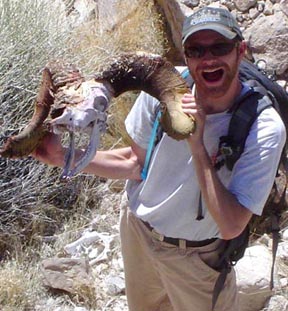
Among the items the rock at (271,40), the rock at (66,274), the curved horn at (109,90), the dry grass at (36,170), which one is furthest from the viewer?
the rock at (271,40)

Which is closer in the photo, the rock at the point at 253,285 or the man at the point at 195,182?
the man at the point at 195,182

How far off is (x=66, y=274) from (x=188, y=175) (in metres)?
1.91

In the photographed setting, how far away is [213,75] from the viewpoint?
2887mm

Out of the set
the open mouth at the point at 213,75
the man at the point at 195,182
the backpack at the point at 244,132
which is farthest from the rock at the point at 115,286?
the open mouth at the point at 213,75

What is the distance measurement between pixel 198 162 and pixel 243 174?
205 millimetres

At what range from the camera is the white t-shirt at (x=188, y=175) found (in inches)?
114

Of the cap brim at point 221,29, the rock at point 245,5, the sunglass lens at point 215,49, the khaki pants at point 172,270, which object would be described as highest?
the cap brim at point 221,29

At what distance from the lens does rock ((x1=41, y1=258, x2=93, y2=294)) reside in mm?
4758

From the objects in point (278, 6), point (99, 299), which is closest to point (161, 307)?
point (99, 299)

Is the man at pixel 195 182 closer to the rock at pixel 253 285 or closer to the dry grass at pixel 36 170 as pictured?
Result: the rock at pixel 253 285

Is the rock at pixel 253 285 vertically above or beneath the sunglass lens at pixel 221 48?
beneath

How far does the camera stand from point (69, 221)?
547 centimetres

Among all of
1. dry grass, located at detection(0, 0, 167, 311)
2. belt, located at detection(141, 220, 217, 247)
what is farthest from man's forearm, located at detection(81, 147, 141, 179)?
dry grass, located at detection(0, 0, 167, 311)

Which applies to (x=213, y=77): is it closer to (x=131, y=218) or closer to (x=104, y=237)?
(x=131, y=218)
